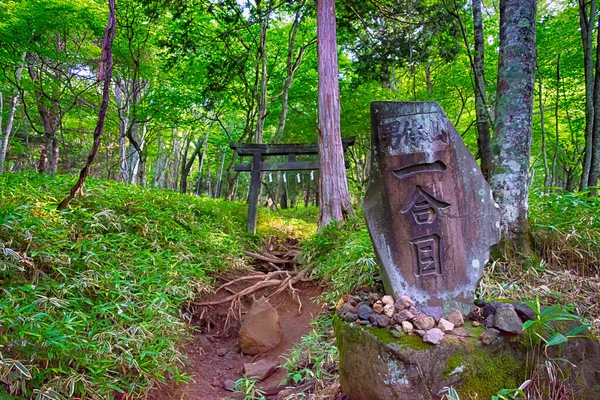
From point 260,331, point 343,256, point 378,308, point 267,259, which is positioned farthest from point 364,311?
point 267,259

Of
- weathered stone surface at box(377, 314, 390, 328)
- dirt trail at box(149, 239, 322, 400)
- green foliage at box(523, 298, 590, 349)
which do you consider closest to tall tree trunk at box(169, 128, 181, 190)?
dirt trail at box(149, 239, 322, 400)

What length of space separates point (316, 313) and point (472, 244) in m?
2.27

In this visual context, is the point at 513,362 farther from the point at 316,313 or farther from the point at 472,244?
the point at 316,313

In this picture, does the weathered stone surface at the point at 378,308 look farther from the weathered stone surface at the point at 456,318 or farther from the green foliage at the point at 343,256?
the green foliage at the point at 343,256

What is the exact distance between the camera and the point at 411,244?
2445 millimetres

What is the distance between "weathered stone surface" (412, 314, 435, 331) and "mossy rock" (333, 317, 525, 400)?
86mm

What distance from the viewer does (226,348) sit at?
3.87m

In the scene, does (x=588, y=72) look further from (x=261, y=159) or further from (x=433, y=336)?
(x=261, y=159)

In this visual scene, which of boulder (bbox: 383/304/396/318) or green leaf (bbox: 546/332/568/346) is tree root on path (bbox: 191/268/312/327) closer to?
boulder (bbox: 383/304/396/318)

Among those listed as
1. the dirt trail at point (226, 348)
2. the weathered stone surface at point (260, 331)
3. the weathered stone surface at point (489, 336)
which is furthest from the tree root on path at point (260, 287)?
the weathered stone surface at point (489, 336)

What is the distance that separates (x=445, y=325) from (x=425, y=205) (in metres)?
0.83

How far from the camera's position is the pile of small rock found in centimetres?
213

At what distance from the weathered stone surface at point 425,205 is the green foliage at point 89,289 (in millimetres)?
2031

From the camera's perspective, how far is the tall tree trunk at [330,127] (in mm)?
5965
